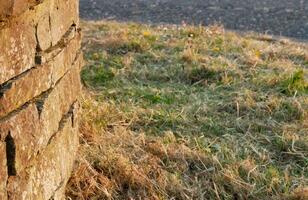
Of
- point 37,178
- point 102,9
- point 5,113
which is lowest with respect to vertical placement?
point 102,9

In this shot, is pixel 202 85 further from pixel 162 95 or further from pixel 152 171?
pixel 152 171

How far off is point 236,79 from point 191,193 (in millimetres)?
2130

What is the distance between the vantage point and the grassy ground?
3.25 meters

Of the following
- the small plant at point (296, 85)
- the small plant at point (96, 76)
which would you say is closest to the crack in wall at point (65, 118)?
the small plant at point (96, 76)

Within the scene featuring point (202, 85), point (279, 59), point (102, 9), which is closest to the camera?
point (202, 85)

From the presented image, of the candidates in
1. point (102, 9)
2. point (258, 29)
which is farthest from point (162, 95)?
point (102, 9)

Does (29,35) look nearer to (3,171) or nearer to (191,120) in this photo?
(3,171)

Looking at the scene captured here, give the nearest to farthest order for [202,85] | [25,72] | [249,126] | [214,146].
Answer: [25,72], [214,146], [249,126], [202,85]

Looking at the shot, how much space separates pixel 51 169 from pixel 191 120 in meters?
1.65

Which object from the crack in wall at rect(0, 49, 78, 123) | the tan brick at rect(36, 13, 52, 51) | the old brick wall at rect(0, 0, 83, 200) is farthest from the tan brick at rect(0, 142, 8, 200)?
the tan brick at rect(36, 13, 52, 51)

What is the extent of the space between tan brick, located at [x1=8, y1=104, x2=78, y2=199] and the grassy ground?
0.16 m

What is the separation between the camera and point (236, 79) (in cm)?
515

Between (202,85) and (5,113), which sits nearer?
(5,113)

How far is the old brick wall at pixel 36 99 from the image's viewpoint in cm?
221
